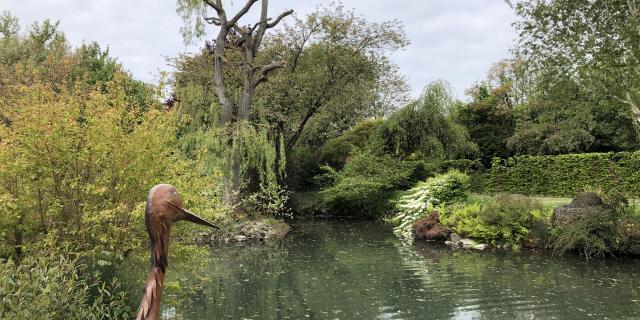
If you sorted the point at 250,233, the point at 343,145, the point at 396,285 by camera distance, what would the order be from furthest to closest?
the point at 343,145 → the point at 250,233 → the point at 396,285

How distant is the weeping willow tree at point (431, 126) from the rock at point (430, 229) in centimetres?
583

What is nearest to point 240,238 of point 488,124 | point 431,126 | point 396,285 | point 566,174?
point 396,285

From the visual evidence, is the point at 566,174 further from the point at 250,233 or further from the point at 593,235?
the point at 250,233

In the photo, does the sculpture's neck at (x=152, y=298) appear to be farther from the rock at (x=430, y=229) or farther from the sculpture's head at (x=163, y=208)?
the rock at (x=430, y=229)

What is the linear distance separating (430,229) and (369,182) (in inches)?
224

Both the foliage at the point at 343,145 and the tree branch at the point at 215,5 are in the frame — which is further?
the foliage at the point at 343,145

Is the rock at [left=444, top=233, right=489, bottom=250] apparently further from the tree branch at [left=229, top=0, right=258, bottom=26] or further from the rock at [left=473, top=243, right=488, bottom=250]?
the tree branch at [left=229, top=0, right=258, bottom=26]

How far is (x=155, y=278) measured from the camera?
3189 millimetres

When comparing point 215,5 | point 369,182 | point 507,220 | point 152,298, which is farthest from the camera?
point 369,182

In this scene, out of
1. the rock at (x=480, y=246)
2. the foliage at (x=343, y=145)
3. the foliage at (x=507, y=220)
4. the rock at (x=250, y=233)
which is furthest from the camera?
the foliage at (x=343, y=145)

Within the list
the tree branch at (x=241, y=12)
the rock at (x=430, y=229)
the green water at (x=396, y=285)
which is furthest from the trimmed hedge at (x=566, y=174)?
the tree branch at (x=241, y=12)

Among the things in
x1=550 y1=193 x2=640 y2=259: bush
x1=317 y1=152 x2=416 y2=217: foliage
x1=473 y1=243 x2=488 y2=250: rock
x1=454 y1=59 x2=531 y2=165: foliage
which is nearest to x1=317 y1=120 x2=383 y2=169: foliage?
x1=317 y1=152 x2=416 y2=217: foliage

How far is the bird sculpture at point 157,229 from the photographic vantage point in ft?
10.3

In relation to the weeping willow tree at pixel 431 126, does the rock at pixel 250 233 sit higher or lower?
lower
